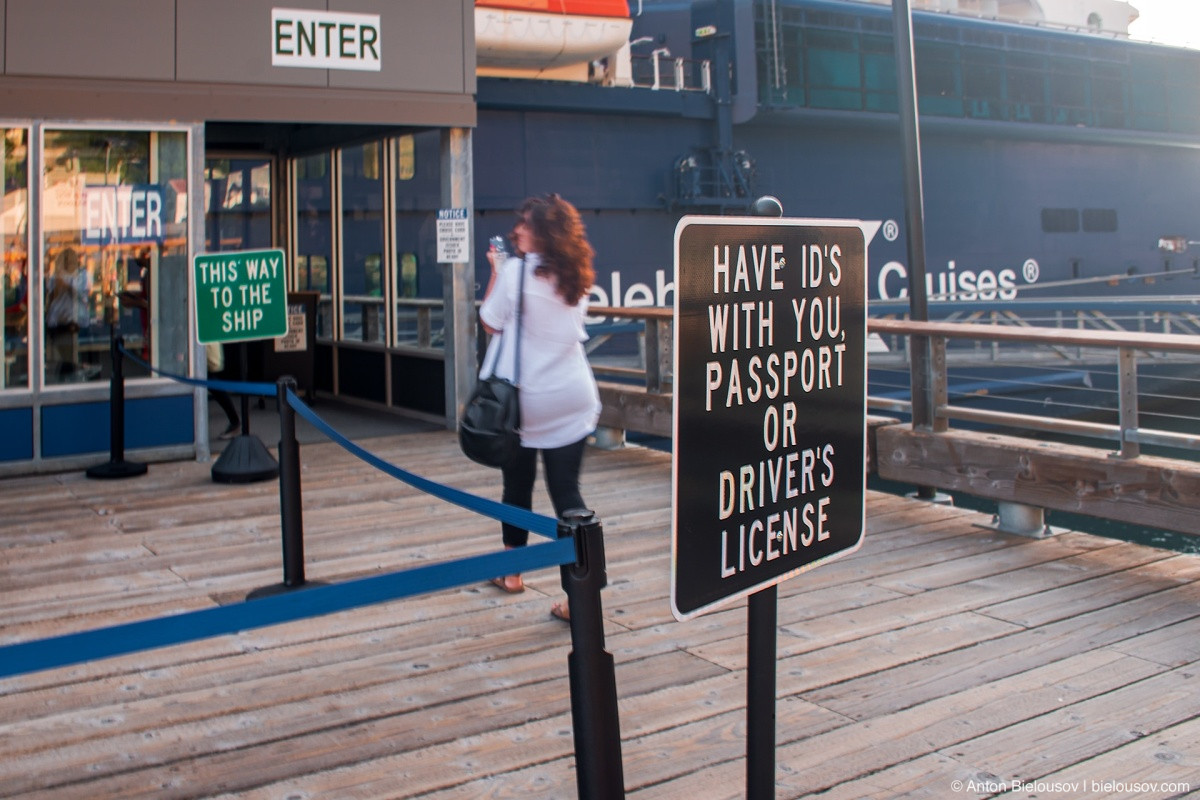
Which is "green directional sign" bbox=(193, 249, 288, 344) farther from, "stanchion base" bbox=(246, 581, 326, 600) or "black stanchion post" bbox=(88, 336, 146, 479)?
"stanchion base" bbox=(246, 581, 326, 600)

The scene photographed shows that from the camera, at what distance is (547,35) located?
1953 centimetres

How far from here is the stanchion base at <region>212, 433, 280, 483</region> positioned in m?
8.89

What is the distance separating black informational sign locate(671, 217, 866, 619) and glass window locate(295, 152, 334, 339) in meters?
11.0

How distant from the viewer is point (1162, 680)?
4.67 meters

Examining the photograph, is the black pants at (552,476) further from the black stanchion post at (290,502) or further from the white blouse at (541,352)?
the black stanchion post at (290,502)

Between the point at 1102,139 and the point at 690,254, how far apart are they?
3143 cm

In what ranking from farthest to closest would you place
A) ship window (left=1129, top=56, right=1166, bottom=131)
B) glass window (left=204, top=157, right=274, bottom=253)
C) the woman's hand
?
ship window (left=1129, top=56, right=1166, bottom=131)
glass window (left=204, top=157, right=274, bottom=253)
the woman's hand

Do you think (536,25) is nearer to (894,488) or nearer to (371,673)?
(894,488)

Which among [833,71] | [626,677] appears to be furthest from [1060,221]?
[626,677]

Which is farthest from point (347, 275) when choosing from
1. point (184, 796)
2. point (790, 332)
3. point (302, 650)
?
point (790, 332)

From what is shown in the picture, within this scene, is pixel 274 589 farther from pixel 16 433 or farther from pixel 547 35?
pixel 547 35

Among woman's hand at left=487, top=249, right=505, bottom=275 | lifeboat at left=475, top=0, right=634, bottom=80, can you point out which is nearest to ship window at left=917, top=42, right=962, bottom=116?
lifeboat at left=475, top=0, right=634, bottom=80

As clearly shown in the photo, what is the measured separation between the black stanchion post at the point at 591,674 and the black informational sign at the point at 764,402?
12.3 inches

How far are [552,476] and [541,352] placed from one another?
0.57 meters
